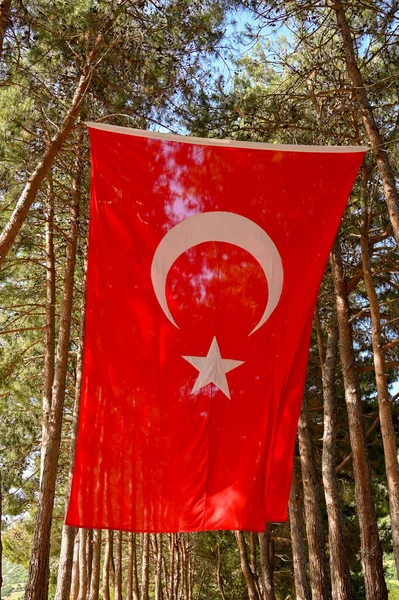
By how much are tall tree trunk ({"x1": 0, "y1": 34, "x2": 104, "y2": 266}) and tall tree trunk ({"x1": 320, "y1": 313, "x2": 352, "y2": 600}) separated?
7152 millimetres

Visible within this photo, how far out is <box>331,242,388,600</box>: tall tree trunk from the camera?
10461 millimetres

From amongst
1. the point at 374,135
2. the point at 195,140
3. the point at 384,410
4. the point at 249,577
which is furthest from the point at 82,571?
the point at 195,140

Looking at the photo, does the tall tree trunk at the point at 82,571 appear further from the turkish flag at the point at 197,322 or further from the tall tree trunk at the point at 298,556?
the turkish flag at the point at 197,322

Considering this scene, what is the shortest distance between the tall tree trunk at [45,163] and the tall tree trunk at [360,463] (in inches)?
220

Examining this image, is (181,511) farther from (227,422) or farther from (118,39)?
(118,39)

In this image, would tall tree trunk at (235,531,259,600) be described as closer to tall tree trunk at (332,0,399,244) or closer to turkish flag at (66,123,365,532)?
tall tree trunk at (332,0,399,244)

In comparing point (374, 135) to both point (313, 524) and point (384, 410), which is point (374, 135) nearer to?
point (384, 410)

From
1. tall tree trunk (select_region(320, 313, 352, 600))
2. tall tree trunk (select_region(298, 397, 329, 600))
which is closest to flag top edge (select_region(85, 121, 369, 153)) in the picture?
tall tree trunk (select_region(320, 313, 352, 600))

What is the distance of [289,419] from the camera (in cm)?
521

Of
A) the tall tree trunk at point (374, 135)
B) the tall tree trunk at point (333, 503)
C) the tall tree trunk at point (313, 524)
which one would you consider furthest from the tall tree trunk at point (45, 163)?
the tall tree trunk at point (313, 524)

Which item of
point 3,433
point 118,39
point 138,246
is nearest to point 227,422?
point 138,246

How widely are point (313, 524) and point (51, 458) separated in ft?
17.4

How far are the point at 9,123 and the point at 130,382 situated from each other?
635cm

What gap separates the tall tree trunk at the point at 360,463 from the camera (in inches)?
412
